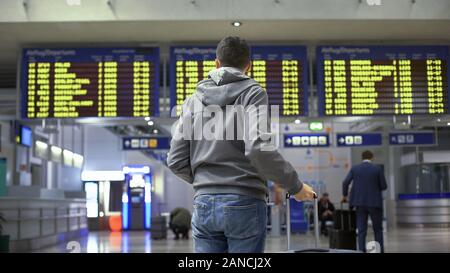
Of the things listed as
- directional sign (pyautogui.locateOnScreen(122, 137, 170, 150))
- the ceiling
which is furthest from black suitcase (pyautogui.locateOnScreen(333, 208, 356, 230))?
directional sign (pyautogui.locateOnScreen(122, 137, 170, 150))

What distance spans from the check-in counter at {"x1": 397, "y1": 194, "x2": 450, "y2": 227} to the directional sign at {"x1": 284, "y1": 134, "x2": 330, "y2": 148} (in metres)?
6.91

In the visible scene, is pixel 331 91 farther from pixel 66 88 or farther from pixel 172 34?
pixel 66 88

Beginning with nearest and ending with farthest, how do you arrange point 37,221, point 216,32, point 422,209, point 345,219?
1. point 216,32
2. point 345,219
3. point 37,221
4. point 422,209

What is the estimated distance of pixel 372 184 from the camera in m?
8.00

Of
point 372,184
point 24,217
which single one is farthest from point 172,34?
point 24,217

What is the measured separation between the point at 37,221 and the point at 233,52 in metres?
10.4

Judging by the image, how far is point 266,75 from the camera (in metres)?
8.22

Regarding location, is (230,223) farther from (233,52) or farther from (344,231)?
(344,231)

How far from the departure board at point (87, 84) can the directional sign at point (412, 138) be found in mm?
8192

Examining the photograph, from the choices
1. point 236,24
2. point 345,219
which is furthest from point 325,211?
point 236,24

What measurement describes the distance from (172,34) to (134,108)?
1.14m

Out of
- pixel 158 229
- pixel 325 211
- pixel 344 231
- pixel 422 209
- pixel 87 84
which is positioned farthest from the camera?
pixel 422 209

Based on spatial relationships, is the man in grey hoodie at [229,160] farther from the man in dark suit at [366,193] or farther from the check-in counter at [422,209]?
the check-in counter at [422,209]
